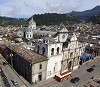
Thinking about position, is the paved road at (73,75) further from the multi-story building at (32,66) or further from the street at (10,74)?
the multi-story building at (32,66)

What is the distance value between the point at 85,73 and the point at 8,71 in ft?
110

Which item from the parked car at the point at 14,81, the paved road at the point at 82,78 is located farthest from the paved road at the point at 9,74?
the paved road at the point at 82,78

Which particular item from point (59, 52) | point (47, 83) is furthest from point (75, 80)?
point (59, 52)

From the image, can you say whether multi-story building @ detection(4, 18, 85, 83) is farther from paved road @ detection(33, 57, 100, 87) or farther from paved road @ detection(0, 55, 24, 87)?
paved road @ detection(0, 55, 24, 87)

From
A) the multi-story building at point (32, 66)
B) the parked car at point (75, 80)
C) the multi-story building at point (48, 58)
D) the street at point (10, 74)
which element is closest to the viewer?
the street at point (10, 74)

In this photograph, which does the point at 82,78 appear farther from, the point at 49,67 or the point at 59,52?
the point at 49,67

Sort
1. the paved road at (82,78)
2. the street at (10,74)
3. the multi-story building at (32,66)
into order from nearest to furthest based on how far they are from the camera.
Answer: the street at (10,74)
the multi-story building at (32,66)
the paved road at (82,78)

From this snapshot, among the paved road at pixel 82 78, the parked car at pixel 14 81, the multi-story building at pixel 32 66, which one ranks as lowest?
the paved road at pixel 82 78

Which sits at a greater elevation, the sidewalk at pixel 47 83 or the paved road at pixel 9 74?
the paved road at pixel 9 74

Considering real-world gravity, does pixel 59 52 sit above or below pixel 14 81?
above

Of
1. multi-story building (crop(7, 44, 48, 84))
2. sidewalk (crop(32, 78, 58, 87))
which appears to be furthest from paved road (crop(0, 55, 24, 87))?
sidewalk (crop(32, 78, 58, 87))

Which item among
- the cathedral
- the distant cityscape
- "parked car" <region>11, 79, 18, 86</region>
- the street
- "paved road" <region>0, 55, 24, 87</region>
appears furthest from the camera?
the cathedral

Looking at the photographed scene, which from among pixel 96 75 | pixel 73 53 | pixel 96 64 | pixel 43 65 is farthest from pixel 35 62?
pixel 96 64

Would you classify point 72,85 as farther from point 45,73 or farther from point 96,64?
point 96,64
